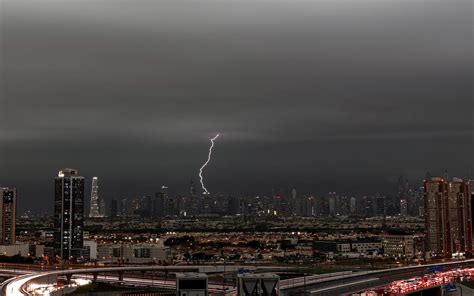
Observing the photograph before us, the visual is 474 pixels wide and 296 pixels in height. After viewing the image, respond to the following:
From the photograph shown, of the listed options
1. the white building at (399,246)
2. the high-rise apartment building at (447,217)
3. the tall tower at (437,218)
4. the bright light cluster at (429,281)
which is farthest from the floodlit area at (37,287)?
the tall tower at (437,218)

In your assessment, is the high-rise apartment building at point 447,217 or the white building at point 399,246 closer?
the high-rise apartment building at point 447,217

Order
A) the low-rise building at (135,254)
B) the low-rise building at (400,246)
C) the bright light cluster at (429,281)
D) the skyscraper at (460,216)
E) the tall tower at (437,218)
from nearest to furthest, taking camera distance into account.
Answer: the bright light cluster at (429,281)
the low-rise building at (135,254)
the skyscraper at (460,216)
the tall tower at (437,218)
the low-rise building at (400,246)

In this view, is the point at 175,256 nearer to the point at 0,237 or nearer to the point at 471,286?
the point at 0,237

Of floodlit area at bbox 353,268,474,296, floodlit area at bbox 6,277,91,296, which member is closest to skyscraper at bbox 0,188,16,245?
floodlit area at bbox 6,277,91,296

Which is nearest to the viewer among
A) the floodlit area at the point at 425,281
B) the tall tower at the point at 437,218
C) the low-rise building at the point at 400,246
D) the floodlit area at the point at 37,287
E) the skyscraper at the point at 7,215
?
the floodlit area at the point at 37,287

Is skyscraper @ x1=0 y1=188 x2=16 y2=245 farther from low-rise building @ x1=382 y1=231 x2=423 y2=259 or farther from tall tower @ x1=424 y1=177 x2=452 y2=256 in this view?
→ tall tower @ x1=424 y1=177 x2=452 y2=256

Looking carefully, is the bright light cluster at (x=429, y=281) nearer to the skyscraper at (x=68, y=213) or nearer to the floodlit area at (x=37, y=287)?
the floodlit area at (x=37, y=287)
